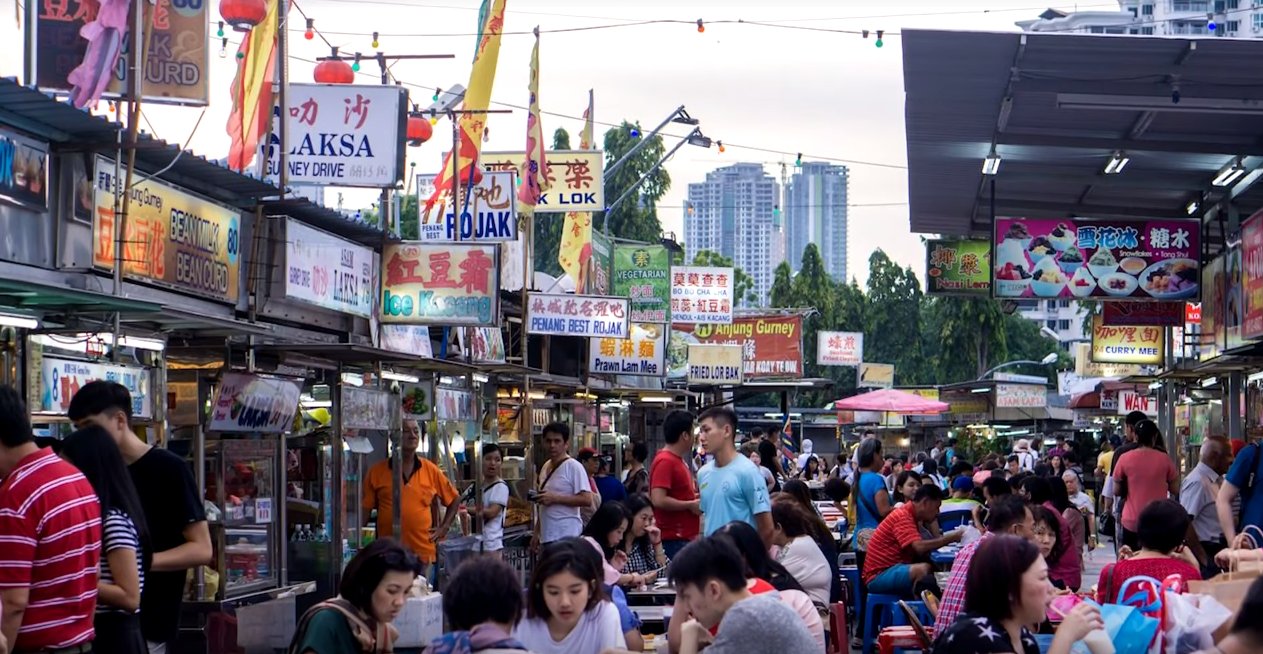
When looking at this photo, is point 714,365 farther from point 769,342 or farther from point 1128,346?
point 1128,346

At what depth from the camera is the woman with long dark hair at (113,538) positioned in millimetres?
6926

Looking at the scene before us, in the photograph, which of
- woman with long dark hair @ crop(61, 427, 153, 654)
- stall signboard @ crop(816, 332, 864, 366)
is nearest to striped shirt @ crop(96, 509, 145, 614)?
woman with long dark hair @ crop(61, 427, 153, 654)

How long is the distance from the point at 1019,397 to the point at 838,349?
17512 millimetres

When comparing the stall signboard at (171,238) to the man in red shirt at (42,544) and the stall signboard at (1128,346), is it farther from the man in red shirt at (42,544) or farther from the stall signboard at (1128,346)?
the stall signboard at (1128,346)

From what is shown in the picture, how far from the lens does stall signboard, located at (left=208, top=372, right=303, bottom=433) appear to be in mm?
12062

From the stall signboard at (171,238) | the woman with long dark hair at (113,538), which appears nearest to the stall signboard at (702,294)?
the stall signboard at (171,238)

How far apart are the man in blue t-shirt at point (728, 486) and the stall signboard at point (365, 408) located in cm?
463

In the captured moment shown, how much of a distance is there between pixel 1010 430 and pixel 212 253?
5106 centimetres

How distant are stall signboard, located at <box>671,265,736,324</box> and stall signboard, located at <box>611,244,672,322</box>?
558cm

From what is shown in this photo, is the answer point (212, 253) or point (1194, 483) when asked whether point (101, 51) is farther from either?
point (1194, 483)

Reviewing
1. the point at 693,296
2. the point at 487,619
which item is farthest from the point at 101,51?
the point at 693,296

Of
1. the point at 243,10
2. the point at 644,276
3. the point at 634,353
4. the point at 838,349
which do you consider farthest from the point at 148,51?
the point at 838,349

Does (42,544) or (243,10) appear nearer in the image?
(42,544)

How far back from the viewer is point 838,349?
2611 inches
